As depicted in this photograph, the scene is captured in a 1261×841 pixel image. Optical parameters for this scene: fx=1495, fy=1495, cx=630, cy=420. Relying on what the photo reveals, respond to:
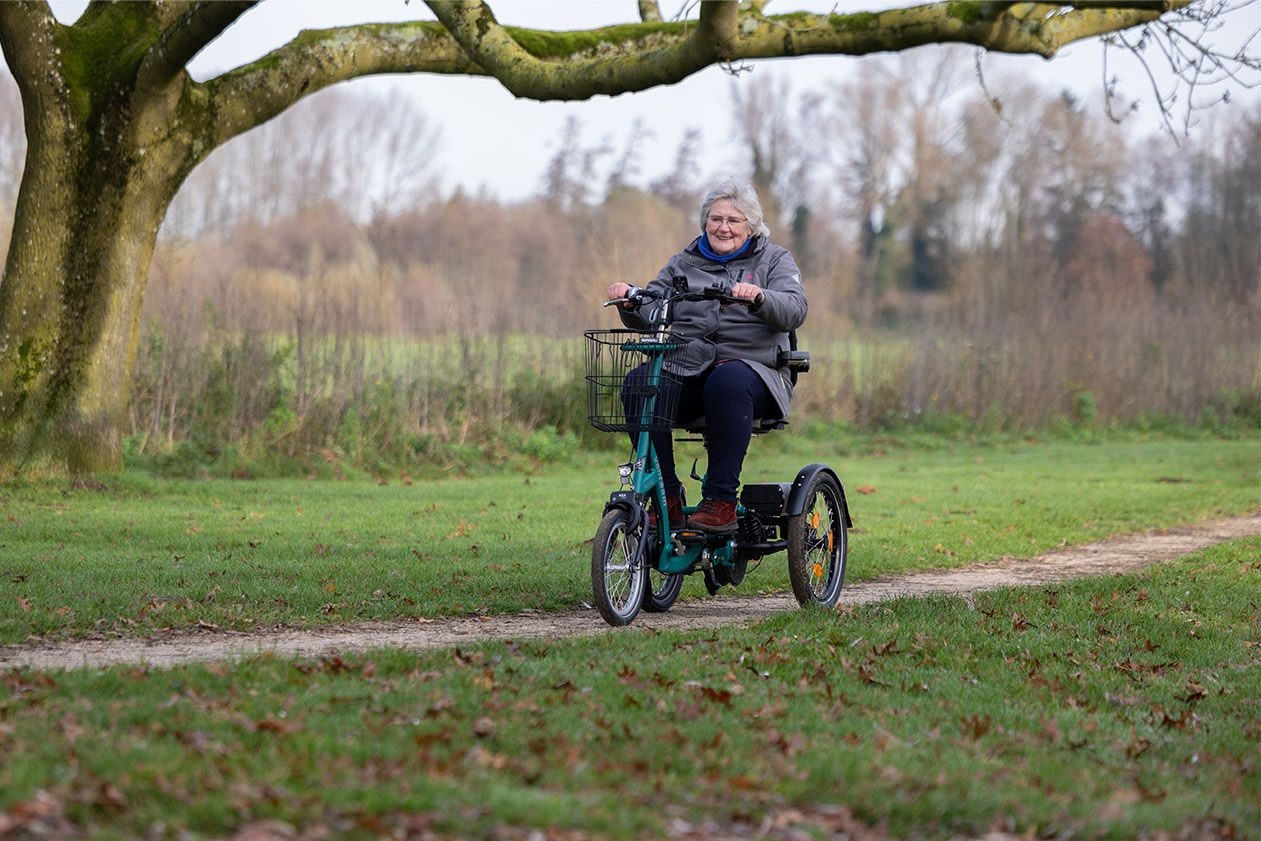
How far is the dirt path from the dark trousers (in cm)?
78

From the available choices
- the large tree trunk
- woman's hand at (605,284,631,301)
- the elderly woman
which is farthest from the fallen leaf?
the large tree trunk

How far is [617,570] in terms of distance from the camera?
7281 millimetres

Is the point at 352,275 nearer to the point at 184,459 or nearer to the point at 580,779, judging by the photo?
the point at 184,459

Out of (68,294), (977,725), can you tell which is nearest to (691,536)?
(977,725)

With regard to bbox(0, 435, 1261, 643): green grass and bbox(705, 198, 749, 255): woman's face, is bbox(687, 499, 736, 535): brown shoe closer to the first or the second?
bbox(0, 435, 1261, 643): green grass

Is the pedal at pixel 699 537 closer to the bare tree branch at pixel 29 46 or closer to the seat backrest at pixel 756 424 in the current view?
the seat backrest at pixel 756 424

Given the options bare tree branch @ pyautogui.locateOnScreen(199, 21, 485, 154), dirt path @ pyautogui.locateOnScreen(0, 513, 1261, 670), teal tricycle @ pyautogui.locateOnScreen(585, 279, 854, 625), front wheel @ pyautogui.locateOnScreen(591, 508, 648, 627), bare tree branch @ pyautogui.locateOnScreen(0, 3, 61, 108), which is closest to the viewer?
dirt path @ pyautogui.locateOnScreen(0, 513, 1261, 670)

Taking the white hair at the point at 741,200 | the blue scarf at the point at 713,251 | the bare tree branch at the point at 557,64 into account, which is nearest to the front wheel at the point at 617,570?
the blue scarf at the point at 713,251

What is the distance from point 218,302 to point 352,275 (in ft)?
6.07

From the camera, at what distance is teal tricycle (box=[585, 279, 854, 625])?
7.25m

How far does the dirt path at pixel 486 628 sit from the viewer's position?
6371 mm

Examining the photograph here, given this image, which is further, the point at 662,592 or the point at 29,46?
the point at 29,46

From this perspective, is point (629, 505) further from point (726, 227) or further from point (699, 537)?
point (726, 227)

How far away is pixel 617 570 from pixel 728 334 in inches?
51.7
